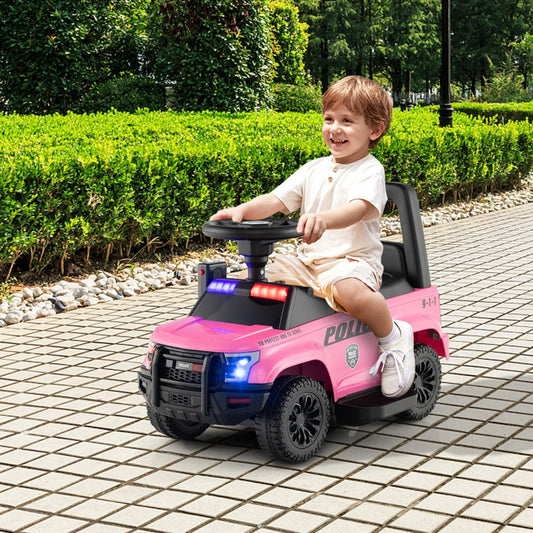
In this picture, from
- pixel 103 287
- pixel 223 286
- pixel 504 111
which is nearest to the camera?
pixel 223 286

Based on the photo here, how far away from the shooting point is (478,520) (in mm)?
3639

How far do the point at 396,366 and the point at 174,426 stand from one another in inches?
43.4

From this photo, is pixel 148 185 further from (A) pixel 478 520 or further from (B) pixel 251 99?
(B) pixel 251 99

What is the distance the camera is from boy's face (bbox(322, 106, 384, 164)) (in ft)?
14.6

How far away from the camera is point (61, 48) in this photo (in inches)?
685

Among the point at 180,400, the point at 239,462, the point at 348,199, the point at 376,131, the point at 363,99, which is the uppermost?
the point at 363,99

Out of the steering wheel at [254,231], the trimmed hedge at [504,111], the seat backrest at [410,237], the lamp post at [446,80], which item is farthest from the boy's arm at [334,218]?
the trimmed hedge at [504,111]

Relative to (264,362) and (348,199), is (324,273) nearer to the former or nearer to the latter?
(348,199)

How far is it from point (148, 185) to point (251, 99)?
337 inches

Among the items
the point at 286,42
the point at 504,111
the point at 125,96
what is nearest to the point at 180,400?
the point at 125,96

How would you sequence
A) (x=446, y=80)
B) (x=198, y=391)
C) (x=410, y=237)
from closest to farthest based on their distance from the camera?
(x=198, y=391), (x=410, y=237), (x=446, y=80)

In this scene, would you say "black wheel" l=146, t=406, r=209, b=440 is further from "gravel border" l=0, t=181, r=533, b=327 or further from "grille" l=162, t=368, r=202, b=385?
"gravel border" l=0, t=181, r=533, b=327

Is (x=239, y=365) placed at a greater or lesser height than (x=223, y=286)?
lesser

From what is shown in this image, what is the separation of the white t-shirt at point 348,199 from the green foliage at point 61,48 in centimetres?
1366
